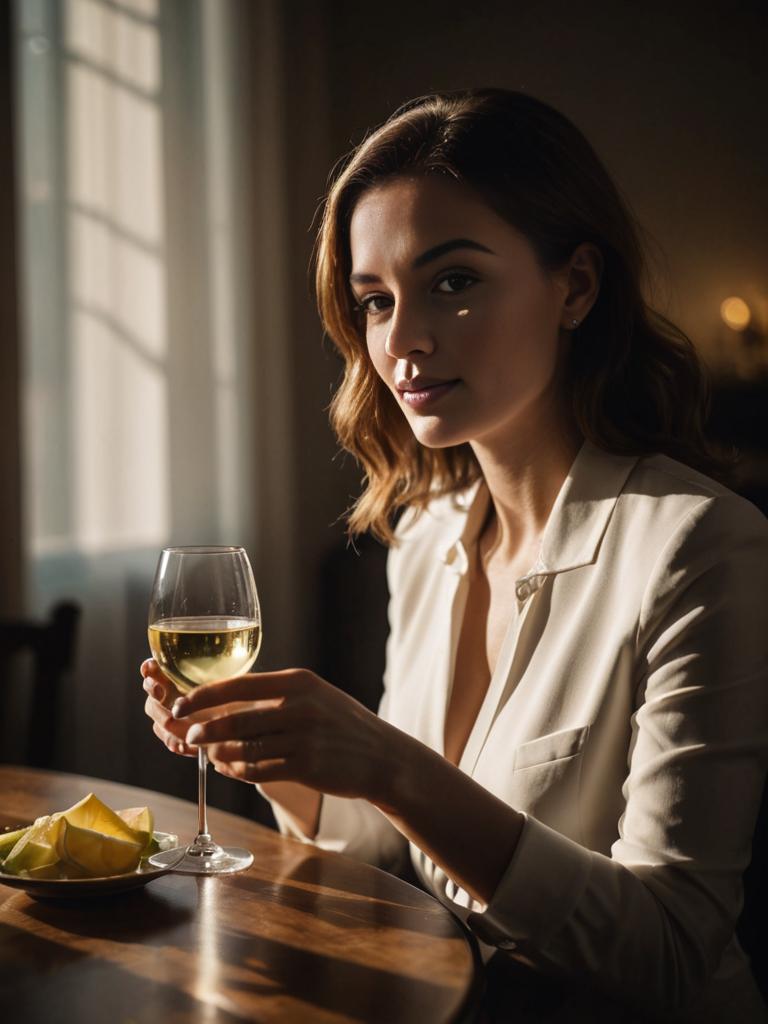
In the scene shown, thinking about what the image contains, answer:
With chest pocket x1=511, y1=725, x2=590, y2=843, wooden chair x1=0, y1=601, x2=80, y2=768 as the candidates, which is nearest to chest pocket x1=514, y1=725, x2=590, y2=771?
chest pocket x1=511, y1=725, x2=590, y2=843

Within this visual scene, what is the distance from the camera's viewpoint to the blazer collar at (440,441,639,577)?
1.37m

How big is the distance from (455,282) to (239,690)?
657 mm

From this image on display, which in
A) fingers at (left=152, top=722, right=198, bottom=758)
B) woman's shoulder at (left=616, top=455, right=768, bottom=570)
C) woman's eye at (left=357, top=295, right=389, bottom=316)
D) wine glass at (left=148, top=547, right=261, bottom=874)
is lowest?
Answer: fingers at (left=152, top=722, right=198, bottom=758)

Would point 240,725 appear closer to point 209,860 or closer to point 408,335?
point 209,860

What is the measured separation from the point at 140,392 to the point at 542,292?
1854mm

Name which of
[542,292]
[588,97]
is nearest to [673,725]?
[542,292]

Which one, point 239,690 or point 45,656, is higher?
point 239,690

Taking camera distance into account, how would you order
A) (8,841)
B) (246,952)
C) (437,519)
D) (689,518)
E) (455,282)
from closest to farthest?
(246,952), (8,841), (689,518), (455,282), (437,519)

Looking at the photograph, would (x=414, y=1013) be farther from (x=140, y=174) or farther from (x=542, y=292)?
(x=140, y=174)

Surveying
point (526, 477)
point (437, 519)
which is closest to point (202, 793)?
point (526, 477)

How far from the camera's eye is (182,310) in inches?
126

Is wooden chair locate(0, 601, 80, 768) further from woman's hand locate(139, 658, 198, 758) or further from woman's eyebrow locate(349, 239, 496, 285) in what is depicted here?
woman's eyebrow locate(349, 239, 496, 285)

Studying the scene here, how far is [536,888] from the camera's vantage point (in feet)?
3.40

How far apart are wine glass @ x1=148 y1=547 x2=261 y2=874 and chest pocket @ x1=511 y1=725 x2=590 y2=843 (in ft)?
1.27
